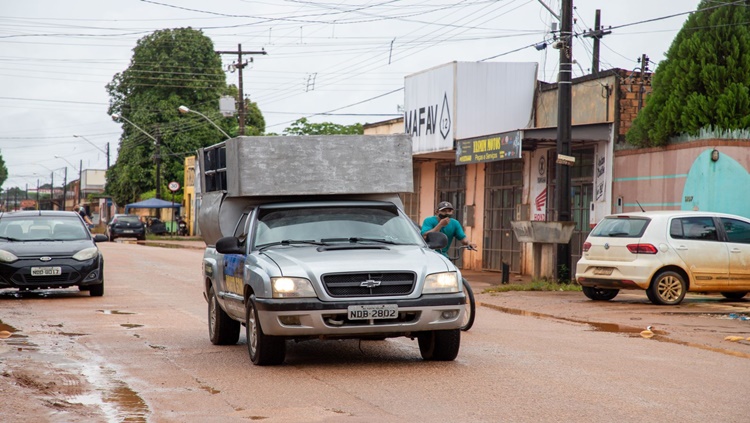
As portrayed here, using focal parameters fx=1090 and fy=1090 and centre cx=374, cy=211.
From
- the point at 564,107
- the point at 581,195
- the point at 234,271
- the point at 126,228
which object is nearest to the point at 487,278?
the point at 581,195

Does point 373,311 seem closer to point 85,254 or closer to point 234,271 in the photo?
point 234,271

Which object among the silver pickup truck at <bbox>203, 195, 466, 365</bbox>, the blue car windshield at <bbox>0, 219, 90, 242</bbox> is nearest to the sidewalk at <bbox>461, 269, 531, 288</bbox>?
the blue car windshield at <bbox>0, 219, 90, 242</bbox>

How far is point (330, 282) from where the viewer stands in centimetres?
971

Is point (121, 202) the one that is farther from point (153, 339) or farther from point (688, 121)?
point (153, 339)

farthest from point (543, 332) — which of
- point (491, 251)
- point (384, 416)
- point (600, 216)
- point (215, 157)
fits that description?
point (491, 251)

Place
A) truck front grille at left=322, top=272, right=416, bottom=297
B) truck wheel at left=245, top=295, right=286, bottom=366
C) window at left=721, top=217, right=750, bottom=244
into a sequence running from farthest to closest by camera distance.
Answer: window at left=721, top=217, right=750, bottom=244 → truck wheel at left=245, top=295, right=286, bottom=366 → truck front grille at left=322, top=272, right=416, bottom=297

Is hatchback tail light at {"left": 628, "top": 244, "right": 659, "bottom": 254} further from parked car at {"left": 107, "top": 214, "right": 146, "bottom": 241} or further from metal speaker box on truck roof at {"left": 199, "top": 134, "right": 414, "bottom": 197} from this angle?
parked car at {"left": 107, "top": 214, "right": 146, "bottom": 241}

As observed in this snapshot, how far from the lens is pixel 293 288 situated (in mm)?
9664

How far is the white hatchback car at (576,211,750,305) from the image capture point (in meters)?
17.5

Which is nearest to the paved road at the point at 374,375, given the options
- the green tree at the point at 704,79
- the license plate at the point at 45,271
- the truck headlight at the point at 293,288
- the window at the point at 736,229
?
the truck headlight at the point at 293,288

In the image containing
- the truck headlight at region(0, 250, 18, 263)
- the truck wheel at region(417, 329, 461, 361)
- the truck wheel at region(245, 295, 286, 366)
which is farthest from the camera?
the truck headlight at region(0, 250, 18, 263)

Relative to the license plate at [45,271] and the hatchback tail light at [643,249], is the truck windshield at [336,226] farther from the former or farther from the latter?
the license plate at [45,271]

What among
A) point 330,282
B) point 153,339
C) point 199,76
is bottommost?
point 153,339

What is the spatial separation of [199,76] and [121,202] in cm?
1157
